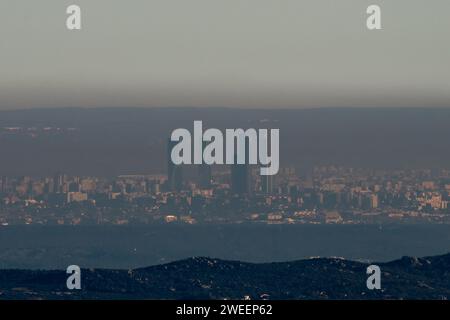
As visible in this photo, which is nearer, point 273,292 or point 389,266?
point 273,292

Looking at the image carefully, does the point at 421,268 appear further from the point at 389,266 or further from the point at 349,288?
the point at 349,288
